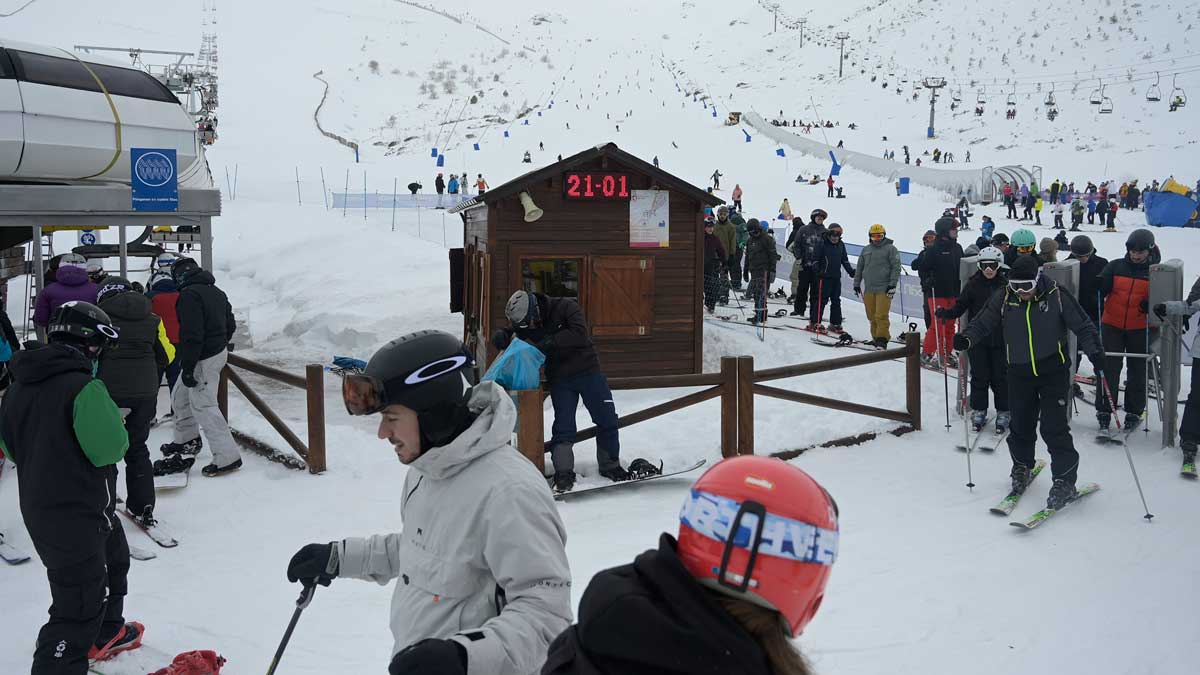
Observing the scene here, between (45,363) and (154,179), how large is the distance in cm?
654

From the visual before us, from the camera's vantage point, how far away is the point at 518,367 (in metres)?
7.89

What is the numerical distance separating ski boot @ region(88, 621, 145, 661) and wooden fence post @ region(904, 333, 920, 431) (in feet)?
24.2

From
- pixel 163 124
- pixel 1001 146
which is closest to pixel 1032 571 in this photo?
pixel 163 124

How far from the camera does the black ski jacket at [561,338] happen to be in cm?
812

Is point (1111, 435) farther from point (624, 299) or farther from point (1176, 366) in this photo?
point (624, 299)

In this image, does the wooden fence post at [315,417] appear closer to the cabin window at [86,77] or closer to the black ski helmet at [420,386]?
the cabin window at [86,77]

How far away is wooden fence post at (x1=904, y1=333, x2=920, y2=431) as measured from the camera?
31.1ft

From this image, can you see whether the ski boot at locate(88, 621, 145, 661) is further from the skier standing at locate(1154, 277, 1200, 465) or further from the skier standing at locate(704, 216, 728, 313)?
the skier standing at locate(704, 216, 728, 313)

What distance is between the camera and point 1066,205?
106 feet

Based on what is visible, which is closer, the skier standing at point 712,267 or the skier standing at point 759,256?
the skier standing at point 759,256

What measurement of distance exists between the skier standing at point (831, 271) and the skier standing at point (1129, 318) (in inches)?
216

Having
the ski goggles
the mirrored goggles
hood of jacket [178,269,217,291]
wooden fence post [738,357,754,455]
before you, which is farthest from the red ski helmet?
hood of jacket [178,269,217,291]

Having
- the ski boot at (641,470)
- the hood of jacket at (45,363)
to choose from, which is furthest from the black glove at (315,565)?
the ski boot at (641,470)

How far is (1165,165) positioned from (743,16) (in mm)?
80626
